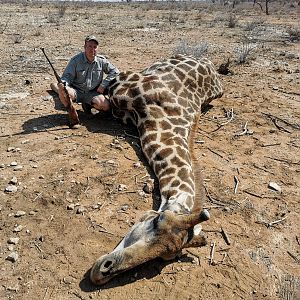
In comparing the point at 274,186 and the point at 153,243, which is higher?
the point at 153,243

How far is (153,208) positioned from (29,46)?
7811 millimetres

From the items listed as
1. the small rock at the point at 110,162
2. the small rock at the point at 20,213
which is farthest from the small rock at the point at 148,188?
the small rock at the point at 20,213

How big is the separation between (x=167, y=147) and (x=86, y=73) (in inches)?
80.1

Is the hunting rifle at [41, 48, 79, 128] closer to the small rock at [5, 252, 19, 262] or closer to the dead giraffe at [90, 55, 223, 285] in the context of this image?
the dead giraffe at [90, 55, 223, 285]

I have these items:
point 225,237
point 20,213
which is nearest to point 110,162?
point 20,213

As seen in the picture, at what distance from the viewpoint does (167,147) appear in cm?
442

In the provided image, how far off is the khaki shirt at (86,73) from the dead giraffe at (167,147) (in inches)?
16.0

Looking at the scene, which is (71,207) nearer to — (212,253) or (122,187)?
(122,187)

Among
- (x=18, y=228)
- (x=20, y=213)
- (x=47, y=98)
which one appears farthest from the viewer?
(x=47, y=98)

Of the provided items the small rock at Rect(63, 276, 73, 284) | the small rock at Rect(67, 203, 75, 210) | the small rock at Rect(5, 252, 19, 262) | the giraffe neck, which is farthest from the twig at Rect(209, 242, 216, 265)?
the small rock at Rect(5, 252, 19, 262)

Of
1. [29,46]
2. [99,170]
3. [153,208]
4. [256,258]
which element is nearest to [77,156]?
[99,170]

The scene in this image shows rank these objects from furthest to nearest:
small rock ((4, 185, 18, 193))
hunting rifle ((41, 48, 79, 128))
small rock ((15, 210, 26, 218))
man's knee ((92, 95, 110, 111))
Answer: man's knee ((92, 95, 110, 111))
hunting rifle ((41, 48, 79, 128))
small rock ((4, 185, 18, 193))
small rock ((15, 210, 26, 218))

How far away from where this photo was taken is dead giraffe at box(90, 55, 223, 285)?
9.86ft

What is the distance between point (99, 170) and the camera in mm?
4426
